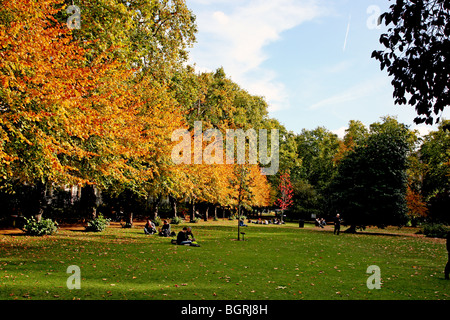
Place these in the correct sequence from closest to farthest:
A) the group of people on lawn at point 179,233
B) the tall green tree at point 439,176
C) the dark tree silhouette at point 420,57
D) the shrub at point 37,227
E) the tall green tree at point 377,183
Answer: the dark tree silhouette at point 420,57, the group of people on lawn at point 179,233, the shrub at point 37,227, the tall green tree at point 377,183, the tall green tree at point 439,176

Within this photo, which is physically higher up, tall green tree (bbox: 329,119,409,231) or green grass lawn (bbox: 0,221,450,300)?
tall green tree (bbox: 329,119,409,231)

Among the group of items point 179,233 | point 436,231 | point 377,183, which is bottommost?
point 436,231

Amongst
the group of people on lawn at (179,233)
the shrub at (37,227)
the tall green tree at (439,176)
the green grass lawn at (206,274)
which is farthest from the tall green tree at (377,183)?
the shrub at (37,227)

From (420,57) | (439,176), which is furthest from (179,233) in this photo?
(439,176)

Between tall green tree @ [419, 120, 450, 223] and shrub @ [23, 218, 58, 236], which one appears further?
tall green tree @ [419, 120, 450, 223]

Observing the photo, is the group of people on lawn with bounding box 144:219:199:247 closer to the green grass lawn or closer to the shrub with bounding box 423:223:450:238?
the green grass lawn

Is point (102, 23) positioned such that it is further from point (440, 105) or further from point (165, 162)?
point (440, 105)

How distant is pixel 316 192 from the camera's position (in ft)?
202

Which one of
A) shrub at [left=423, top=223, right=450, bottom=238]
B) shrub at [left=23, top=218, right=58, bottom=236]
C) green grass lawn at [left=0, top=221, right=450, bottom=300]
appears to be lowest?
shrub at [left=423, top=223, right=450, bottom=238]

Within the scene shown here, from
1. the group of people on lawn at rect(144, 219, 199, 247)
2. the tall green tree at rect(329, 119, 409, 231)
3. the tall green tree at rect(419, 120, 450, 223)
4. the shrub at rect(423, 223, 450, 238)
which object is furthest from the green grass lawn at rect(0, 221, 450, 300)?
the tall green tree at rect(419, 120, 450, 223)

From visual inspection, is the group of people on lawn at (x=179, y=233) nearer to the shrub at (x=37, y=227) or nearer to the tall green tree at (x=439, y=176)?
the shrub at (x=37, y=227)

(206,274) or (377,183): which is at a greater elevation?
(377,183)

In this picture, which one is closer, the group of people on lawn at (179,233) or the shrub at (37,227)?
the group of people on lawn at (179,233)

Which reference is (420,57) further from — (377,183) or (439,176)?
(439,176)
